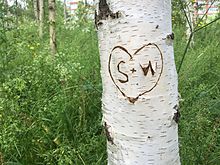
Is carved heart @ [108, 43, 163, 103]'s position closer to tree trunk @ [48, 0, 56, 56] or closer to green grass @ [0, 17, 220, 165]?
green grass @ [0, 17, 220, 165]

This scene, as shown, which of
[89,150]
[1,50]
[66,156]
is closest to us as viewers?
[66,156]

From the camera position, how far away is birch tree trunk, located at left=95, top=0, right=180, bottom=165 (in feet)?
2.87

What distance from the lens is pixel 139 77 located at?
884mm

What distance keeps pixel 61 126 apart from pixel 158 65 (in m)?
1.12

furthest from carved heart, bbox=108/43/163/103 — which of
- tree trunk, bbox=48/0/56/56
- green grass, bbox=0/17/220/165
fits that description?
tree trunk, bbox=48/0/56/56

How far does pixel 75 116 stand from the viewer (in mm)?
1956

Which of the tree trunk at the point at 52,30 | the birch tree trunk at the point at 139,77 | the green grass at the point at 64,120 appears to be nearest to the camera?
the birch tree trunk at the point at 139,77

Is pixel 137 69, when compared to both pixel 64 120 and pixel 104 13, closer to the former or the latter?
pixel 104 13

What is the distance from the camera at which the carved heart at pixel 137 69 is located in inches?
34.6

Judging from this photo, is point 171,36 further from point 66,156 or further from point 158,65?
point 66,156

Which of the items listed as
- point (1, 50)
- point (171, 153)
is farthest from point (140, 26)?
point (1, 50)

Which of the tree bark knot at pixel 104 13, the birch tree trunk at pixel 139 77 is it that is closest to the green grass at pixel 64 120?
the birch tree trunk at pixel 139 77

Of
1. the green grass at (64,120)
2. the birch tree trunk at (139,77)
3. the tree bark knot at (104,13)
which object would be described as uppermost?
the tree bark knot at (104,13)

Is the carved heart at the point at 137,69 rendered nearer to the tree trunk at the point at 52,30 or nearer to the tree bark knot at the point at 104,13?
the tree bark knot at the point at 104,13
